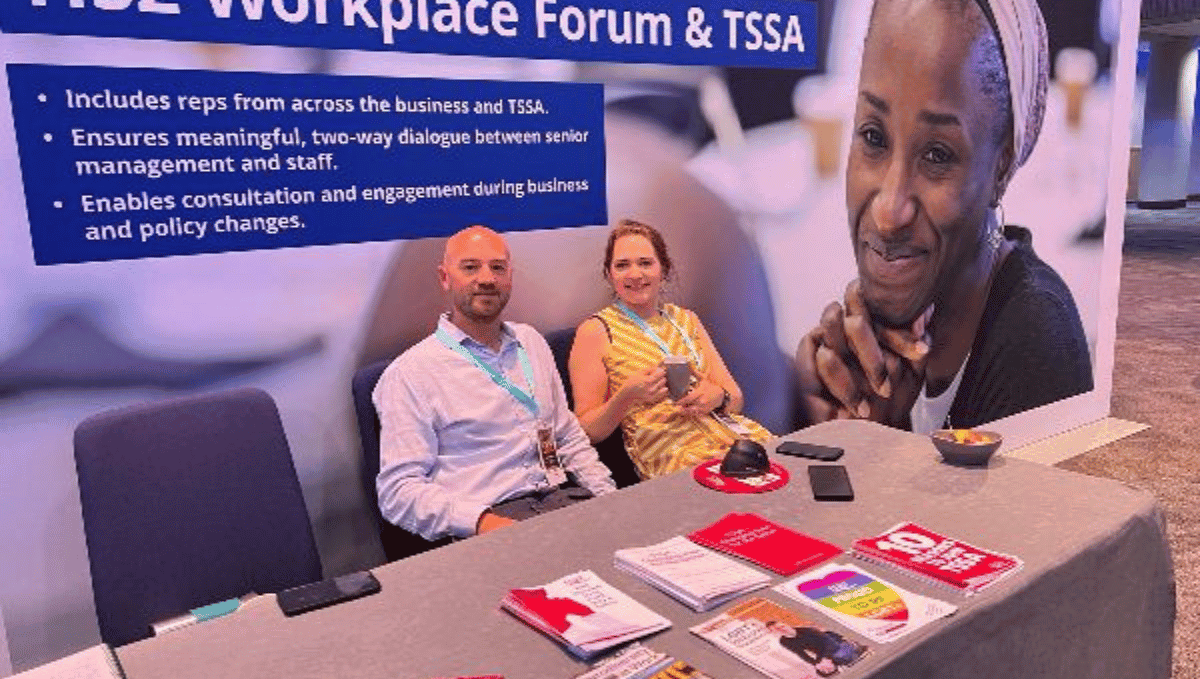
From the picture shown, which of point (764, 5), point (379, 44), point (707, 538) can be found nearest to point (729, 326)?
point (764, 5)

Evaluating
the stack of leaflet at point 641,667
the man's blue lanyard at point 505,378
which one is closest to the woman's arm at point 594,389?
the man's blue lanyard at point 505,378

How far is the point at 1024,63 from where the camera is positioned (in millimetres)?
4223

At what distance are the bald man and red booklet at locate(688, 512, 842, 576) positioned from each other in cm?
68

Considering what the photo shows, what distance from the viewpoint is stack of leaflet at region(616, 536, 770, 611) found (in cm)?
133

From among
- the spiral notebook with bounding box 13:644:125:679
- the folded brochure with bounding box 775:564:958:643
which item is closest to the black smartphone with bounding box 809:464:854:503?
the folded brochure with bounding box 775:564:958:643

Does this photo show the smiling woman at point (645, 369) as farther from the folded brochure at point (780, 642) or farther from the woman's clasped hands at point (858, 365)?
the folded brochure at point (780, 642)

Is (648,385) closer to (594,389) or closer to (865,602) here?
(594,389)

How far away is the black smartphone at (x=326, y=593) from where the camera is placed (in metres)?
1.36

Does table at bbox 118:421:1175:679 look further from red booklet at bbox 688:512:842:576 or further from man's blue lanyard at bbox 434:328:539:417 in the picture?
man's blue lanyard at bbox 434:328:539:417

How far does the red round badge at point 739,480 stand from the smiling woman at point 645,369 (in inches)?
26.9

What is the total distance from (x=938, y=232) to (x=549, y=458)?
249 centimetres

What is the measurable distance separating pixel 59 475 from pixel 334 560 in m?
0.77

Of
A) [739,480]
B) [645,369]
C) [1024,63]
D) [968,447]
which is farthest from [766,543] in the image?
[1024,63]

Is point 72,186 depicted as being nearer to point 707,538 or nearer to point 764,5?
point 707,538
